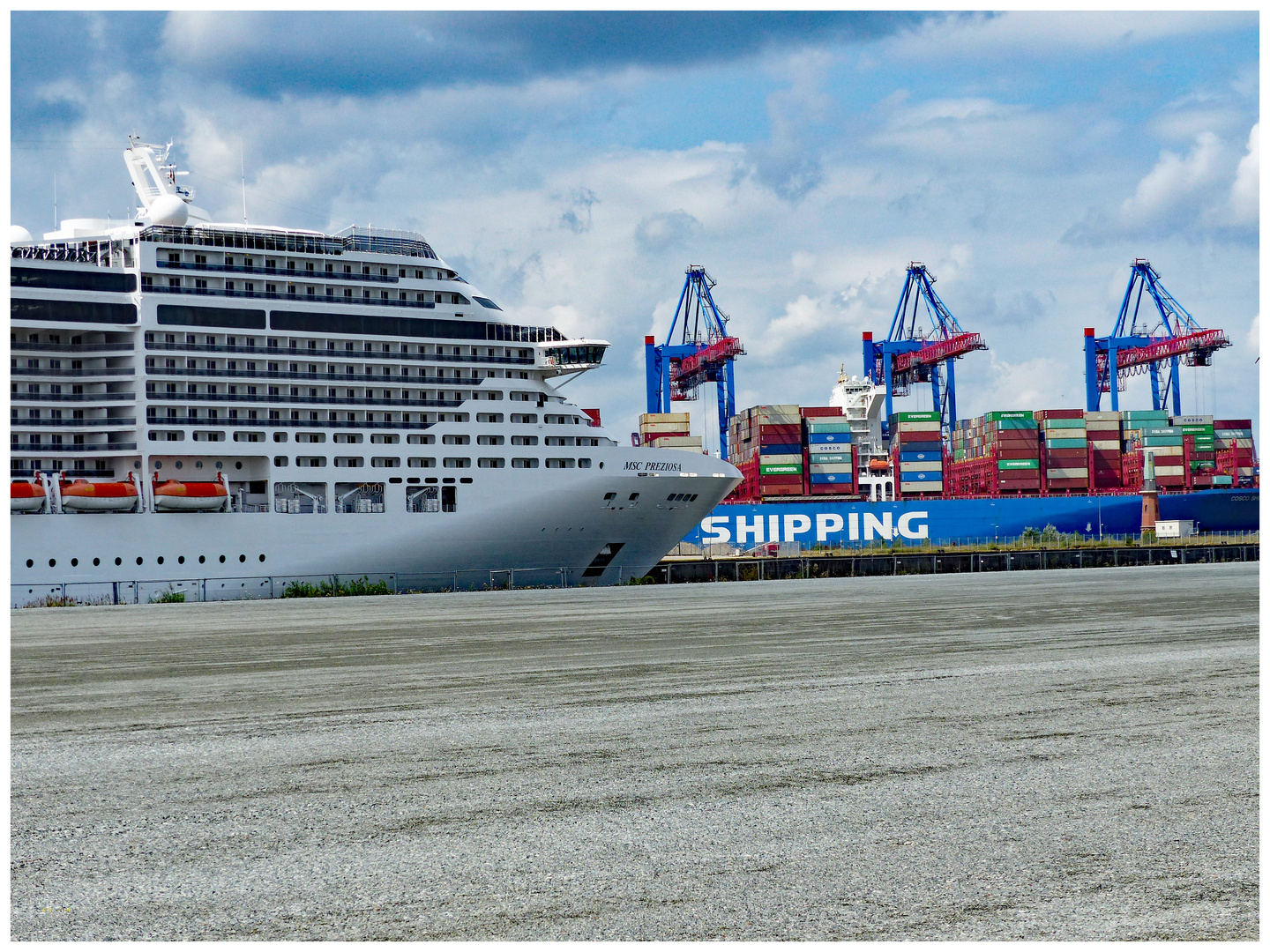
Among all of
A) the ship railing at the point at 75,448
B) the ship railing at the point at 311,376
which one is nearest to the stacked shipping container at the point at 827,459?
the ship railing at the point at 311,376

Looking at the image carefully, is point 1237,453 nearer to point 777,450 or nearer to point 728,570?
point 777,450

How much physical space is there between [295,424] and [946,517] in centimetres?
3871

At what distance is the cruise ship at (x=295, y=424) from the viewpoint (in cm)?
3262

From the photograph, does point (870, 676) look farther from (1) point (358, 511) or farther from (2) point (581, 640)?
(1) point (358, 511)

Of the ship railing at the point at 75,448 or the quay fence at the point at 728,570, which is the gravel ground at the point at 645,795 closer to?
the quay fence at the point at 728,570

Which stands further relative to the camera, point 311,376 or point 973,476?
point 973,476

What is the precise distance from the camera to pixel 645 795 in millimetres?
5996

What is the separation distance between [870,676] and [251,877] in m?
7.11

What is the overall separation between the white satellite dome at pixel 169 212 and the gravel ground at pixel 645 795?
2727 cm

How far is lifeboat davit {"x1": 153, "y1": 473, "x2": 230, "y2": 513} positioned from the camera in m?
32.1

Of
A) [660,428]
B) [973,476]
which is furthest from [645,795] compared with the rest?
[973,476]

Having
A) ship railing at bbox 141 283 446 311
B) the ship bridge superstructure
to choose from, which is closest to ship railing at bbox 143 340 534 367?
the ship bridge superstructure

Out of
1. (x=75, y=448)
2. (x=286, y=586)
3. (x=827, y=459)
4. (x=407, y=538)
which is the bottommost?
(x=286, y=586)

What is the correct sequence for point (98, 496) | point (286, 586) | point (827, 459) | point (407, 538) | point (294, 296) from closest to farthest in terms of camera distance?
point (98, 496) → point (286, 586) → point (407, 538) → point (294, 296) → point (827, 459)
